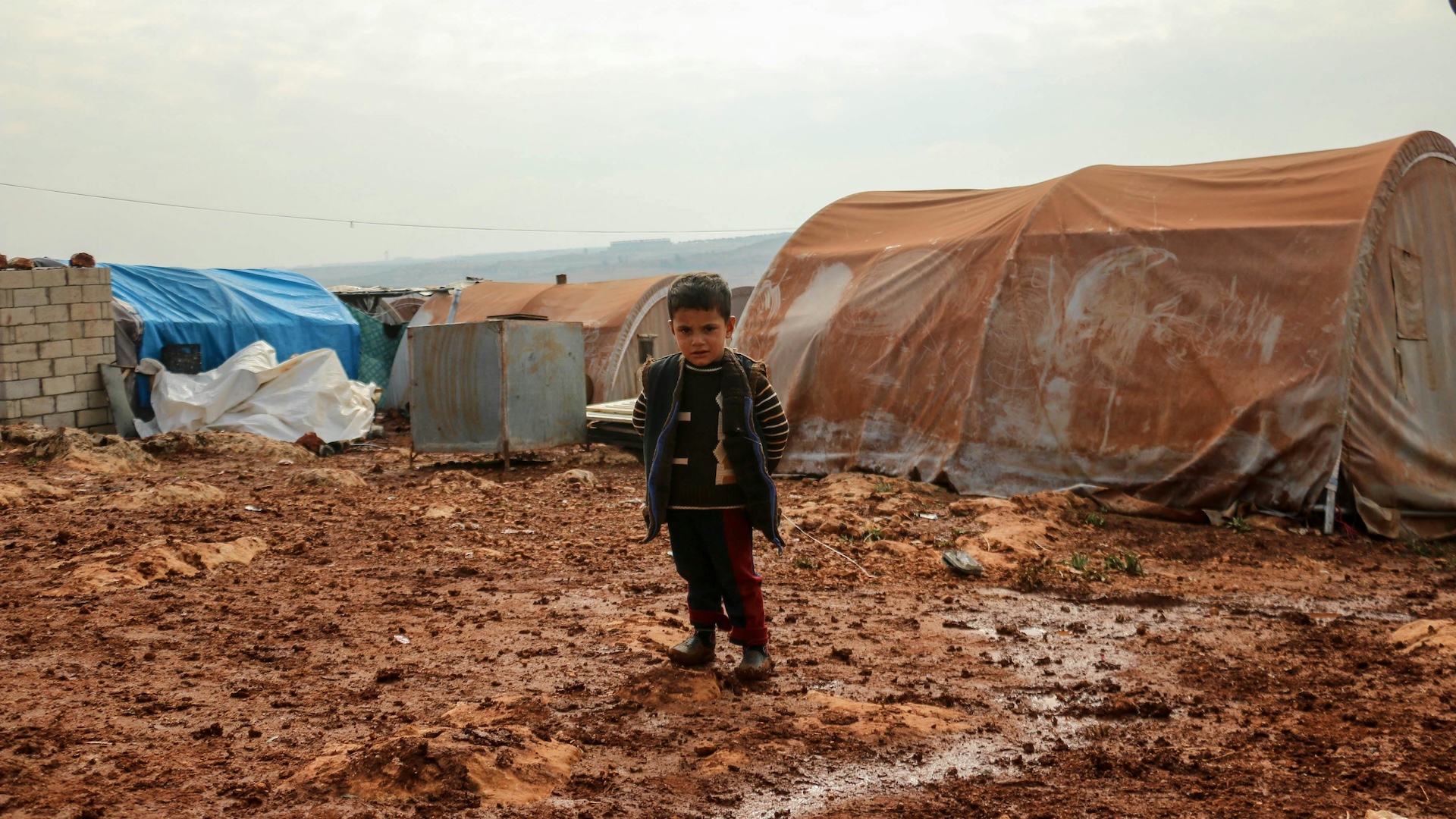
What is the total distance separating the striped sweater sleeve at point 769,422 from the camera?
3.83 meters

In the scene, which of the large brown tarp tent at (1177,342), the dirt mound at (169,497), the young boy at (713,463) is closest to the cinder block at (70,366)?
the dirt mound at (169,497)

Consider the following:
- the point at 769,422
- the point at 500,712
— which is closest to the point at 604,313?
the point at 769,422

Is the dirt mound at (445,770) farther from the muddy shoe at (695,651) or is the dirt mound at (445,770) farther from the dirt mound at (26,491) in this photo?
the dirt mound at (26,491)

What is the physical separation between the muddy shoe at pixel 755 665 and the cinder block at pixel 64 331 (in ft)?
40.7

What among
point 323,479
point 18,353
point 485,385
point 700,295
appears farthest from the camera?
point 18,353

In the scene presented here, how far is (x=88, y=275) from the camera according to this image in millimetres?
13492

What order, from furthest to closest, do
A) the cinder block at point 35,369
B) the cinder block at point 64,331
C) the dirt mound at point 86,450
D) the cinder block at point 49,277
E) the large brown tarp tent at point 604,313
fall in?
the large brown tarp tent at point 604,313 < the cinder block at point 64,331 < the cinder block at point 49,277 < the cinder block at point 35,369 < the dirt mound at point 86,450

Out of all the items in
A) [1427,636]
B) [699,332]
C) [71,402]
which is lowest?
[1427,636]

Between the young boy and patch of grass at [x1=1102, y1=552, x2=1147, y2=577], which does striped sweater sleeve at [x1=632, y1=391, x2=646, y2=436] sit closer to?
the young boy

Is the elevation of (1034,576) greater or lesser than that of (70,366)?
lesser

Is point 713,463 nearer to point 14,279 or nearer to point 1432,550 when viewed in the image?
point 1432,550

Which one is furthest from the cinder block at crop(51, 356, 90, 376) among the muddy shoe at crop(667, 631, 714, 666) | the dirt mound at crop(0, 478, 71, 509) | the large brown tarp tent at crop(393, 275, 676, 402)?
the muddy shoe at crop(667, 631, 714, 666)

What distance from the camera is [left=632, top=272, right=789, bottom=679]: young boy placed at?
3725 millimetres

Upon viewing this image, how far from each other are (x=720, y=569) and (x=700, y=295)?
940 mm
